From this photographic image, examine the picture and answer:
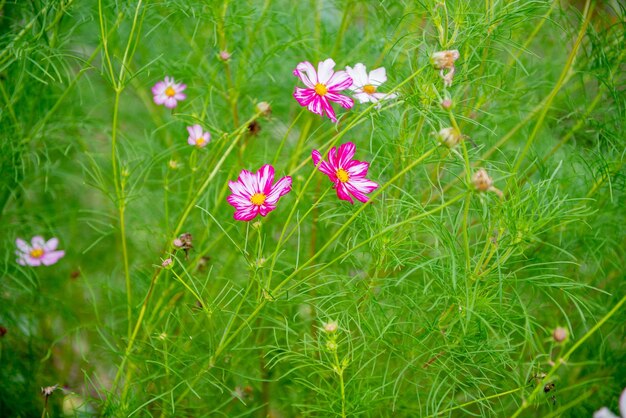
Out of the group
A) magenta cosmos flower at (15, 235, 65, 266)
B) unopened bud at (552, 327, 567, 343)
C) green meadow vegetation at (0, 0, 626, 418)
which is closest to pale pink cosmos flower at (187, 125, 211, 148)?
green meadow vegetation at (0, 0, 626, 418)

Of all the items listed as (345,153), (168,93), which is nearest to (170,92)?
(168,93)

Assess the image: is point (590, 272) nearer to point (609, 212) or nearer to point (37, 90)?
point (609, 212)

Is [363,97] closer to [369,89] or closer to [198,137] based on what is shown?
[369,89]

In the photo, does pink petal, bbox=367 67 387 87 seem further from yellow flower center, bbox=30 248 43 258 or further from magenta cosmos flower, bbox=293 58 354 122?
yellow flower center, bbox=30 248 43 258

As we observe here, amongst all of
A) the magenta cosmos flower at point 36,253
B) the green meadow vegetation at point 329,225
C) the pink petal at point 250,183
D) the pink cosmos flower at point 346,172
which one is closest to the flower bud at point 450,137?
the green meadow vegetation at point 329,225

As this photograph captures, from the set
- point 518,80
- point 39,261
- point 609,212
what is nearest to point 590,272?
point 609,212
